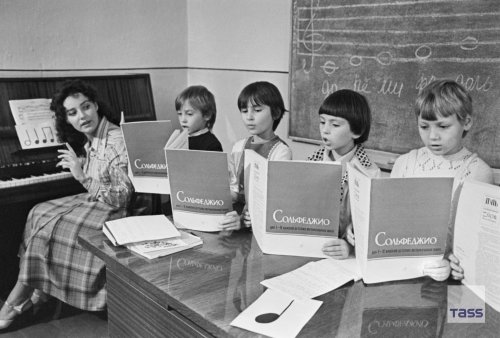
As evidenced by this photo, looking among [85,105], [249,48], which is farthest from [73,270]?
[249,48]

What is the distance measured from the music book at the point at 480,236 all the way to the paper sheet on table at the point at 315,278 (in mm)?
309

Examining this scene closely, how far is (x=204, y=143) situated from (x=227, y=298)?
1.49 m

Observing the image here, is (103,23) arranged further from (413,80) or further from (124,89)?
(413,80)

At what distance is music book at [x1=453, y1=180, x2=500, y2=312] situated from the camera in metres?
1.30

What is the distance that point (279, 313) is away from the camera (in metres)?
Result: 1.26

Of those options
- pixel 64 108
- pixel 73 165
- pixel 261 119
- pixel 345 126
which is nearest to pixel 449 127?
pixel 345 126

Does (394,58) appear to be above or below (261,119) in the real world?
above

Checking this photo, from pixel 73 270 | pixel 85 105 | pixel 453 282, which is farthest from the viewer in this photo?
pixel 85 105

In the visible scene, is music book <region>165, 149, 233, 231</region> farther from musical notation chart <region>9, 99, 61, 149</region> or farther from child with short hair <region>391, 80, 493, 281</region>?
musical notation chart <region>9, 99, 61, 149</region>

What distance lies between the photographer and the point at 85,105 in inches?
110

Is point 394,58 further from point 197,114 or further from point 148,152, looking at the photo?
point 148,152

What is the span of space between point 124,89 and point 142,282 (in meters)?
2.27

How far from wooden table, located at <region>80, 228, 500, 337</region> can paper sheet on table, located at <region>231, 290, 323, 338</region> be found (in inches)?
0.8

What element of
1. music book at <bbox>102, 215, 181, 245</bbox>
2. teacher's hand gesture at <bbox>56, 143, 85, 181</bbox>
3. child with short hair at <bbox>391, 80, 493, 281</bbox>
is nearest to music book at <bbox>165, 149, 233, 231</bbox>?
music book at <bbox>102, 215, 181, 245</bbox>
